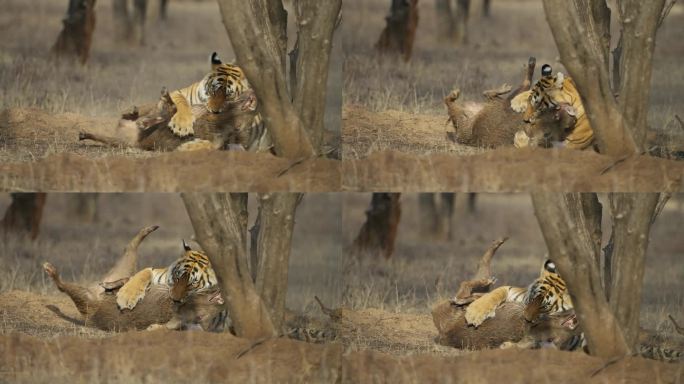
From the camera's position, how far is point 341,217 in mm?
6094

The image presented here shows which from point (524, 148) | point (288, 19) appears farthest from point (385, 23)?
point (524, 148)

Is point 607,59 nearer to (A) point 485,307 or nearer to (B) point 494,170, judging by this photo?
(B) point 494,170

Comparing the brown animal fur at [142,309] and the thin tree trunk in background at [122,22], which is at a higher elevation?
the thin tree trunk in background at [122,22]

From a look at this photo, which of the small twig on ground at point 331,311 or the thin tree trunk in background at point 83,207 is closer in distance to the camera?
the small twig on ground at point 331,311

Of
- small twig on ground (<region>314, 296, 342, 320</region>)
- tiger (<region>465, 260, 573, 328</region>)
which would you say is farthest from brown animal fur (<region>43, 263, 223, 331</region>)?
tiger (<region>465, 260, 573, 328</region>)

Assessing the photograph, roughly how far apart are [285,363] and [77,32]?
5.73ft

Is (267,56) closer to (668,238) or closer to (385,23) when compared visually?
(385,23)

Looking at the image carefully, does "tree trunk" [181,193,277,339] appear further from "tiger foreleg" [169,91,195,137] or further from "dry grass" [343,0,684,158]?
"dry grass" [343,0,684,158]

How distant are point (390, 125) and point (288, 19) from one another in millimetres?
643

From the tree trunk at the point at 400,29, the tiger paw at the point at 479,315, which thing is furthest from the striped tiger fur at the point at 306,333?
the tree trunk at the point at 400,29

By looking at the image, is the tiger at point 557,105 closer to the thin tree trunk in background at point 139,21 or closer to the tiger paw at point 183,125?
the tiger paw at point 183,125

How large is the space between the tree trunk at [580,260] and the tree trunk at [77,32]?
2107 millimetres

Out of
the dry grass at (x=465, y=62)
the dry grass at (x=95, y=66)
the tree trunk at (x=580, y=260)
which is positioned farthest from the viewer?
the dry grass at (x=95, y=66)

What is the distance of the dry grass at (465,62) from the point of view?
6051 millimetres
